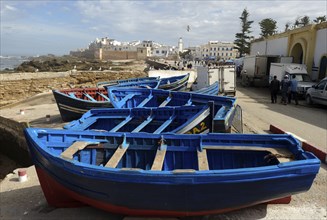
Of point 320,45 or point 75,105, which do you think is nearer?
point 75,105

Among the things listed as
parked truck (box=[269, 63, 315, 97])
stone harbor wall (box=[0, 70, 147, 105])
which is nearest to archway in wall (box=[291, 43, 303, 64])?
parked truck (box=[269, 63, 315, 97])

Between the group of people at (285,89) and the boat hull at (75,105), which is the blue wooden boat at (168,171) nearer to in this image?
the boat hull at (75,105)

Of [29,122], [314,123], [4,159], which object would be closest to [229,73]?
[314,123]

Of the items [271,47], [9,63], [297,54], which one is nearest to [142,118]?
[297,54]

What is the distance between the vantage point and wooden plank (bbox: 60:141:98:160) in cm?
513

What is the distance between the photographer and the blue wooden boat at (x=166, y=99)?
8.71 m

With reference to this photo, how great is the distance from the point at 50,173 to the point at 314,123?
36.5 feet

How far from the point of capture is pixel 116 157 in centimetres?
534

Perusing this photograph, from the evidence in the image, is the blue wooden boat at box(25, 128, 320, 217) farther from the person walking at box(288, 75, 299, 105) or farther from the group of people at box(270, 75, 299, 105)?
the person walking at box(288, 75, 299, 105)

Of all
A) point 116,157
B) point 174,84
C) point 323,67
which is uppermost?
point 323,67

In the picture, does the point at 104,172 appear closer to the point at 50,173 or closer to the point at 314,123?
the point at 50,173

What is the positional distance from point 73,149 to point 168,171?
2056mm

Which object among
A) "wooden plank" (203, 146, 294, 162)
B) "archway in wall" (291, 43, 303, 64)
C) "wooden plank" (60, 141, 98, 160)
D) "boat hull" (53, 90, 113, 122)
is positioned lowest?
"boat hull" (53, 90, 113, 122)

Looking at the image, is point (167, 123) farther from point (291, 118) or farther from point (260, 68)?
point (260, 68)
